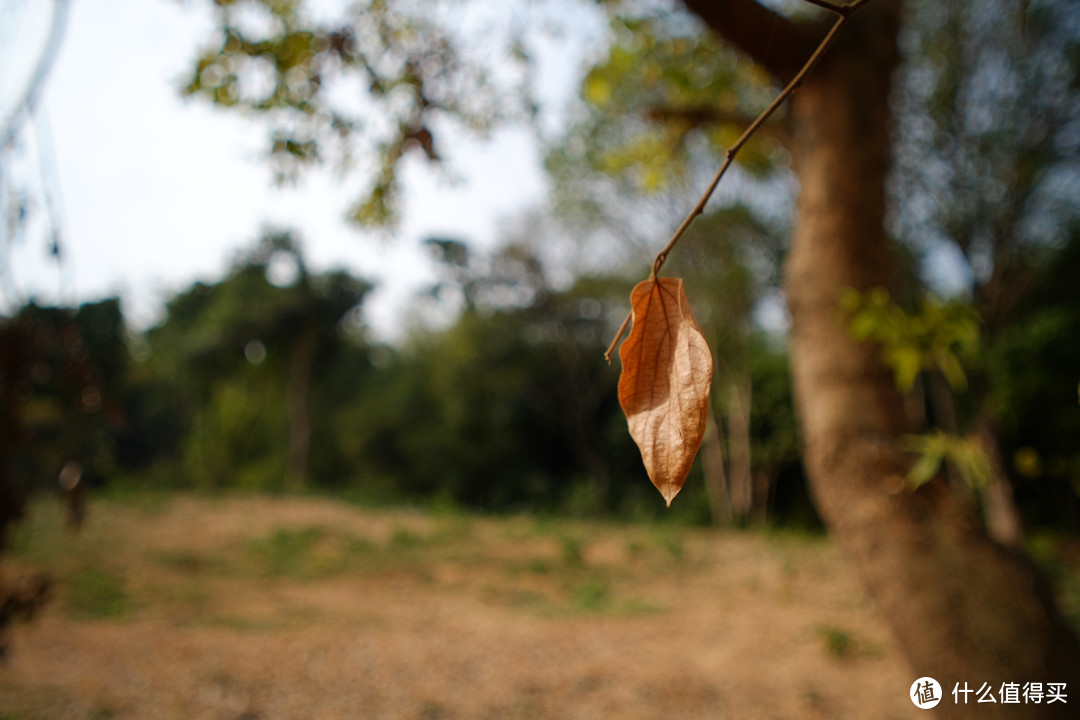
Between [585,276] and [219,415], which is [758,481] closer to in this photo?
[585,276]

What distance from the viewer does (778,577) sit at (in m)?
4.91

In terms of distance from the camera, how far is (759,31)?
1482 millimetres

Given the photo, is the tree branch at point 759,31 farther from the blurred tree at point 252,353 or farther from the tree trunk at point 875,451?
the blurred tree at point 252,353

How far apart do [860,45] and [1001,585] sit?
131cm

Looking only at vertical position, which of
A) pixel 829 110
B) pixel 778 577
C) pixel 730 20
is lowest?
pixel 778 577

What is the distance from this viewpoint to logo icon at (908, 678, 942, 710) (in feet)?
3.95

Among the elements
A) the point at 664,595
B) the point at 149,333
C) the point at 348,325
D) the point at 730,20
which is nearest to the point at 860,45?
the point at 730,20

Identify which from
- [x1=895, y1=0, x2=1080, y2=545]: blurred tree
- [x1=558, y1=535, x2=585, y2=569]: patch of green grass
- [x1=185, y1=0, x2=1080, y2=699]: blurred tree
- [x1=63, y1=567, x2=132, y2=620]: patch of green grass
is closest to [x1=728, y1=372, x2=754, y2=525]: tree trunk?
[x1=895, y1=0, x2=1080, y2=545]: blurred tree

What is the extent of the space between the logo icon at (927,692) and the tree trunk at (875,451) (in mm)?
17

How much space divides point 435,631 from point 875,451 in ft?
8.61

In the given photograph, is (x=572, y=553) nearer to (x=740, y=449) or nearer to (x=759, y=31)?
(x=740, y=449)

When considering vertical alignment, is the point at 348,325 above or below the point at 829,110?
above

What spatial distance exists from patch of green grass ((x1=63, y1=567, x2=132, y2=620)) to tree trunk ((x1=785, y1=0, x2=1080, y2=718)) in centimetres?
369

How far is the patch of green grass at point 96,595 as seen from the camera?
3.44m
